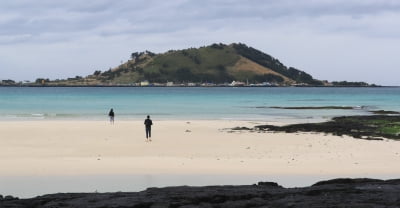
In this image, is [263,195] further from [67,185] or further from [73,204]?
[67,185]

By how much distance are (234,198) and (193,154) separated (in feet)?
51.2

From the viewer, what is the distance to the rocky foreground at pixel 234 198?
7.90 m

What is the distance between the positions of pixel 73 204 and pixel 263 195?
274 centimetres

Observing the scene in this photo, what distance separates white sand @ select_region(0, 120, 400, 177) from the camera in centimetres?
1931

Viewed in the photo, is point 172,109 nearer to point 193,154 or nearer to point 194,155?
point 193,154

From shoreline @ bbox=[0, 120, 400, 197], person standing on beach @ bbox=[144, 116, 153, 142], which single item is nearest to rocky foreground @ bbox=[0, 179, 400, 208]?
shoreline @ bbox=[0, 120, 400, 197]

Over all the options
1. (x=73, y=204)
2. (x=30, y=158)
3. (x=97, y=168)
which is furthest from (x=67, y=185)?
(x=73, y=204)

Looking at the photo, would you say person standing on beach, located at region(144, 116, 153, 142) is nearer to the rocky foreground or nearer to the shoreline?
the shoreline

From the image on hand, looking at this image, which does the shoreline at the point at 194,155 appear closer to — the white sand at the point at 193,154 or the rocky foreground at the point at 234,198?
the white sand at the point at 193,154

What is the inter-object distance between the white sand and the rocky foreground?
9516 millimetres

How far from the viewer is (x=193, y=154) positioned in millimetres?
24047

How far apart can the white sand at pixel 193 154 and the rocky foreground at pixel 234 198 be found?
952cm

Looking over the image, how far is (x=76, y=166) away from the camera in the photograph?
65.5 feet

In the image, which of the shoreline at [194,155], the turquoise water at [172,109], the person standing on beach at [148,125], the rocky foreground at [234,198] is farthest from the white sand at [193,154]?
the turquoise water at [172,109]
